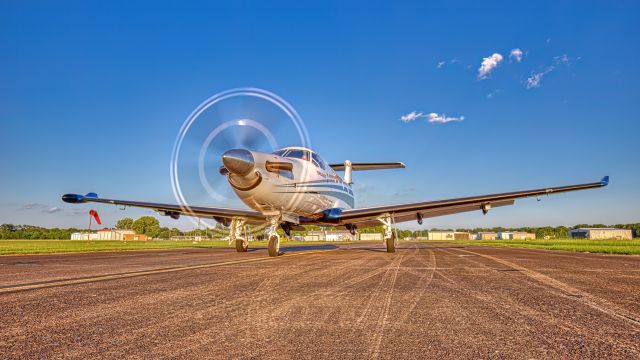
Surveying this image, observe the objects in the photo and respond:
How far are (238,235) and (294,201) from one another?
6.49 metres

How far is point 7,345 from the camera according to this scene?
2783mm

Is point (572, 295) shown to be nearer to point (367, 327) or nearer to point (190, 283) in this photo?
Result: point (367, 327)

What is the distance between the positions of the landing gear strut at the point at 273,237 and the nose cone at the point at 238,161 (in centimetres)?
342

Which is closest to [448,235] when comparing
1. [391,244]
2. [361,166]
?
[361,166]

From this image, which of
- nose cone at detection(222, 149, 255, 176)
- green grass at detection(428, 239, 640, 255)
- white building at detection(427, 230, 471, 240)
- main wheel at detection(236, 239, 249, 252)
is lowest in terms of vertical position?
white building at detection(427, 230, 471, 240)

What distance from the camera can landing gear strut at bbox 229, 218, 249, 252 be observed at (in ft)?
65.1

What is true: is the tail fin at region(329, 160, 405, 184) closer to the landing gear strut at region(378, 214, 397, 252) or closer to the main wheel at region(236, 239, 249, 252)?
the landing gear strut at region(378, 214, 397, 252)

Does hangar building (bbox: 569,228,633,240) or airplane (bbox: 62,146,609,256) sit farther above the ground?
airplane (bbox: 62,146,609,256)

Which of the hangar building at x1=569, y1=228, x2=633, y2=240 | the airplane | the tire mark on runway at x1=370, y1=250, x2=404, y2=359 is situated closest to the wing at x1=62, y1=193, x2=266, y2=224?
the airplane

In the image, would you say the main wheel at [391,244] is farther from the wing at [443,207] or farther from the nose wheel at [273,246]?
the nose wheel at [273,246]

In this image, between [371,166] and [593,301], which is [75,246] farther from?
[593,301]

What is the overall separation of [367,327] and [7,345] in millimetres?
2939

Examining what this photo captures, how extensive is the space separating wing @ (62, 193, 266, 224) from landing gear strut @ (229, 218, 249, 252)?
439 mm

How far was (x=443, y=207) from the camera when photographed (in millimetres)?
18938
